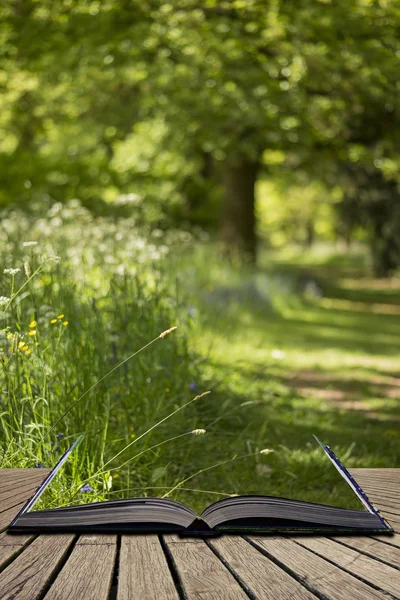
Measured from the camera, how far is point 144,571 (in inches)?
72.4

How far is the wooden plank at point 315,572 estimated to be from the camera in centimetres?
174

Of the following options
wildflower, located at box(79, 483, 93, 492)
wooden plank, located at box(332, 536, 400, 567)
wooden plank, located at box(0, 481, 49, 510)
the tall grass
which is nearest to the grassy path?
the tall grass

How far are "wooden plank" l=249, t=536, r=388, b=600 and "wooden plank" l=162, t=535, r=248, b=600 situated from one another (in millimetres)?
134

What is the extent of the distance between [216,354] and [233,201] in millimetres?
9521

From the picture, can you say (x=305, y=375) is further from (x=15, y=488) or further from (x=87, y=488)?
(x=15, y=488)

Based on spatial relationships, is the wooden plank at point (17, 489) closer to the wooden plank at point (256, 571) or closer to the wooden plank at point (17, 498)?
the wooden plank at point (17, 498)

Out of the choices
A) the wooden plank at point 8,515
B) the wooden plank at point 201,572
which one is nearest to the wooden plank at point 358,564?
the wooden plank at point 201,572

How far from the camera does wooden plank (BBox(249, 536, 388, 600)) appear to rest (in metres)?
1.74

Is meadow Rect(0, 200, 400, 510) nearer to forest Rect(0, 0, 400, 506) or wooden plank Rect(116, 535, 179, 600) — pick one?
forest Rect(0, 0, 400, 506)

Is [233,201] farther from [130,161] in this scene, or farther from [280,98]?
[280,98]

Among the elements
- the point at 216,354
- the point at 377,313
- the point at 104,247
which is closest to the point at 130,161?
the point at 377,313

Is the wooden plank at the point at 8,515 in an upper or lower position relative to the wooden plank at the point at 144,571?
lower

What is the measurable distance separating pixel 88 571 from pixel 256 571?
0.37m

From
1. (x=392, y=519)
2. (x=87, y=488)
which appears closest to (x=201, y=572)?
(x=392, y=519)
